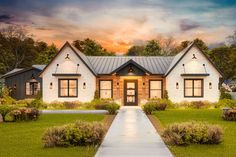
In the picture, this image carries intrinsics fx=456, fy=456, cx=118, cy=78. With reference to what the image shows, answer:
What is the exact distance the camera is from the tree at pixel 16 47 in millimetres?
84500

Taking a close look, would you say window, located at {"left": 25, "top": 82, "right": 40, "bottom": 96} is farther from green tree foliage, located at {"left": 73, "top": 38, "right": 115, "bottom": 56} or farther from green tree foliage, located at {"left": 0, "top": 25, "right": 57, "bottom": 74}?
green tree foliage, located at {"left": 0, "top": 25, "right": 57, "bottom": 74}

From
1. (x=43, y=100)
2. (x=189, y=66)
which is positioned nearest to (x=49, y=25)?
(x=43, y=100)

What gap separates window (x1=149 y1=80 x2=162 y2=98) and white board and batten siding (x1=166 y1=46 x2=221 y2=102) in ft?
2.77

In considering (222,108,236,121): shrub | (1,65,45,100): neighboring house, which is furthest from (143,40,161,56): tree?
(222,108,236,121): shrub

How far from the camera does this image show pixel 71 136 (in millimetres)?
14914

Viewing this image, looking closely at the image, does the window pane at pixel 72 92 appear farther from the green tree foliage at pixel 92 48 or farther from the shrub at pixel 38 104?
the green tree foliage at pixel 92 48

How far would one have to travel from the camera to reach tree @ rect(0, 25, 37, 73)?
84500 mm

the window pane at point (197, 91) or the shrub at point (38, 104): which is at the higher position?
the window pane at point (197, 91)

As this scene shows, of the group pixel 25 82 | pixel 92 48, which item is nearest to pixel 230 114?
pixel 25 82

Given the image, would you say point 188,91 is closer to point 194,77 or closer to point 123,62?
point 194,77

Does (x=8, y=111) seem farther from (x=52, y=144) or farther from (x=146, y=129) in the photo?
(x=52, y=144)

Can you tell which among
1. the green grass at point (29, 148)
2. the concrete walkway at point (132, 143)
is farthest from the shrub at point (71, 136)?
the concrete walkway at point (132, 143)

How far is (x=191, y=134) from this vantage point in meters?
15.2

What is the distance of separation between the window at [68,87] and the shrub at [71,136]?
2629 centimetres
